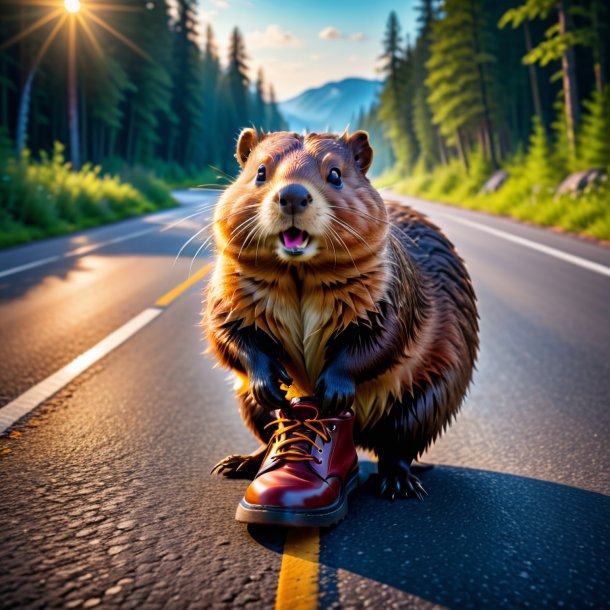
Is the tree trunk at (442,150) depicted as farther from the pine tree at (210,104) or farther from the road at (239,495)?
the road at (239,495)

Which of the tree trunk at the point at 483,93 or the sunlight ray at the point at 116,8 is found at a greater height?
the sunlight ray at the point at 116,8

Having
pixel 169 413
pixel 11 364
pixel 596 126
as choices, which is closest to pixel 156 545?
pixel 169 413

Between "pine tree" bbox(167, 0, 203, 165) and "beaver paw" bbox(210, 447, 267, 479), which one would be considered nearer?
"beaver paw" bbox(210, 447, 267, 479)

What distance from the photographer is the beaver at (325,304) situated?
2408mm

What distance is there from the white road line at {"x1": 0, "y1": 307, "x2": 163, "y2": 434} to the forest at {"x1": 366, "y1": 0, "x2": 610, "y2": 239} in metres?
2.57

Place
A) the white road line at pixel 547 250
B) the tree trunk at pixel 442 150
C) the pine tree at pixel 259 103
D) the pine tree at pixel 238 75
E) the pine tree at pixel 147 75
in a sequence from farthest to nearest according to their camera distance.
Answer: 1. the pine tree at pixel 259 103
2. the pine tree at pixel 238 75
3. the tree trunk at pixel 442 150
4. the pine tree at pixel 147 75
5. the white road line at pixel 547 250

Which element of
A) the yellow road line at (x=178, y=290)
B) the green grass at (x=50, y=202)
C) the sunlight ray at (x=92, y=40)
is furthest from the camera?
the sunlight ray at (x=92, y=40)

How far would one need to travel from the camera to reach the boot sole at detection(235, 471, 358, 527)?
228 centimetres

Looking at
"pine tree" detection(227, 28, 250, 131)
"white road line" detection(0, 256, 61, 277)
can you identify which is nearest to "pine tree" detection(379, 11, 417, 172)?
"pine tree" detection(227, 28, 250, 131)

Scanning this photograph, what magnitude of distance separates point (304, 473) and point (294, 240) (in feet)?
2.80

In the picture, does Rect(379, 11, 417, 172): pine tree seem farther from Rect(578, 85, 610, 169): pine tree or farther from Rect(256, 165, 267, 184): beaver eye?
Rect(256, 165, 267, 184): beaver eye

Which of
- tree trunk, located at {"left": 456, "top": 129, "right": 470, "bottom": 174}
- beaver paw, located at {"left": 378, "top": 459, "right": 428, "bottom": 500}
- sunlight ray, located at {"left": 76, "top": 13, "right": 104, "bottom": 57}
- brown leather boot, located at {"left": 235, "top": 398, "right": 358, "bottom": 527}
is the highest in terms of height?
sunlight ray, located at {"left": 76, "top": 13, "right": 104, "bottom": 57}

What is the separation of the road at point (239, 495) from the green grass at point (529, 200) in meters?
1.62

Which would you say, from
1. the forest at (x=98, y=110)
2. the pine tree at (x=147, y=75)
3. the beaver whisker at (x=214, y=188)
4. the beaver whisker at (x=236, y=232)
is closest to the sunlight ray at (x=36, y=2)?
the forest at (x=98, y=110)
